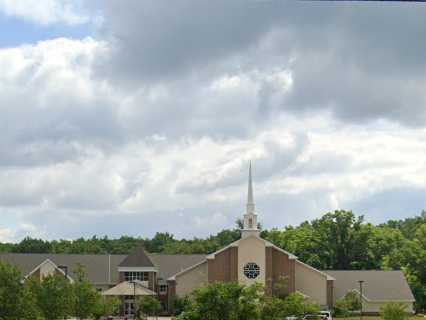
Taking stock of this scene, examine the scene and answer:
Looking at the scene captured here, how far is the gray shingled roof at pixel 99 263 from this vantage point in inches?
3497

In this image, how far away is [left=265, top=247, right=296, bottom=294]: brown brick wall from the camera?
80375 mm

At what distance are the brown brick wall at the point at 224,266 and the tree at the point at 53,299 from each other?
31.8 metres

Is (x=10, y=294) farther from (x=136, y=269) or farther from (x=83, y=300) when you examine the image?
(x=136, y=269)

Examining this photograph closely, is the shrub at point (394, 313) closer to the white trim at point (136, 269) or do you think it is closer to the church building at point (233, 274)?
the church building at point (233, 274)

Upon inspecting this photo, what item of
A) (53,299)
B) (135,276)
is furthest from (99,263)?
(53,299)

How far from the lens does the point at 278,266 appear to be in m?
81.1

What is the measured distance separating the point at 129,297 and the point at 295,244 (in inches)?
949

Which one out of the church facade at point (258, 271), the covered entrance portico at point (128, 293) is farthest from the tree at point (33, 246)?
the church facade at point (258, 271)

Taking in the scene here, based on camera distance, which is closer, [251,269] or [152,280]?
[251,269]

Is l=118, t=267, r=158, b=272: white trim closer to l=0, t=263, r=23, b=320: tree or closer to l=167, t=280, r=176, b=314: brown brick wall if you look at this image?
l=167, t=280, r=176, b=314: brown brick wall

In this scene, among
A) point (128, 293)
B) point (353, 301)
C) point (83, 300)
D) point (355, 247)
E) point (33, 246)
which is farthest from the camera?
point (33, 246)

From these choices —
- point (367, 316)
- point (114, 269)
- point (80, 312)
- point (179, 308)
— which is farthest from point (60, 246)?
point (80, 312)

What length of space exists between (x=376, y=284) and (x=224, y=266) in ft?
54.1

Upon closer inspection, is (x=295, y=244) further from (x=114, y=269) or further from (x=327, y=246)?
(x=114, y=269)
